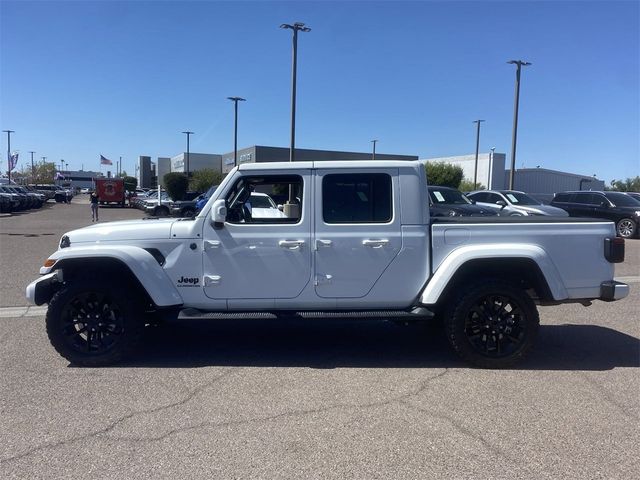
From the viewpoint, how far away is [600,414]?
434 centimetres

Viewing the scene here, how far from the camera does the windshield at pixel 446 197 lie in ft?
53.7

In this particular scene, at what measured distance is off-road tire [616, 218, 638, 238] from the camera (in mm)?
19969

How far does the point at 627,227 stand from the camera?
794 inches

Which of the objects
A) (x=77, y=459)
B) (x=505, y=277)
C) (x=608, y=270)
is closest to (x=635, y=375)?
(x=608, y=270)

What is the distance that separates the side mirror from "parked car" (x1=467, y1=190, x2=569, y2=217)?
42.9 ft

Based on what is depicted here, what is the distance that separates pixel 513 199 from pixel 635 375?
50.6 feet

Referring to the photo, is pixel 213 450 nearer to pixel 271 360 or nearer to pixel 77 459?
pixel 77 459

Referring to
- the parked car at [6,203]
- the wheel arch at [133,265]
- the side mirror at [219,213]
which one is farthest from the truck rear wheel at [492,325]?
the parked car at [6,203]

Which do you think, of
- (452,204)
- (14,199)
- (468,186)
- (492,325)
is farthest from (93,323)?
(468,186)

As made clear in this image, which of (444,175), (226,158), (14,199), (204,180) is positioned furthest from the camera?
(226,158)

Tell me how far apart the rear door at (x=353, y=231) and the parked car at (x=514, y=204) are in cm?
1226

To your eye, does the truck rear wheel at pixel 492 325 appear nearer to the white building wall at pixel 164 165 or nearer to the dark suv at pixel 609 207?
the dark suv at pixel 609 207

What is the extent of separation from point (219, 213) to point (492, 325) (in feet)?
9.37

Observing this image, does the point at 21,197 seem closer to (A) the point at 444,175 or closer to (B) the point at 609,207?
(B) the point at 609,207
